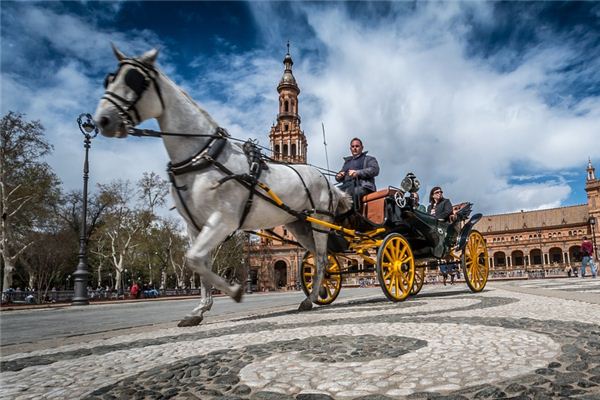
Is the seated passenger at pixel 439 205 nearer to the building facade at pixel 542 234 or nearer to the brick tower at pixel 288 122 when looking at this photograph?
the brick tower at pixel 288 122

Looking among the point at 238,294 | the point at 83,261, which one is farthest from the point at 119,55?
the point at 83,261

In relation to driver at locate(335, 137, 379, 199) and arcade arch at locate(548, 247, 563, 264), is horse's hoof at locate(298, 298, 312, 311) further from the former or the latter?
arcade arch at locate(548, 247, 563, 264)

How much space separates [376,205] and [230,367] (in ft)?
15.3

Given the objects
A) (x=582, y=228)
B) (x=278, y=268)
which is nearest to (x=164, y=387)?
(x=278, y=268)

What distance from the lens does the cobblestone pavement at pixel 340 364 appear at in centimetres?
184

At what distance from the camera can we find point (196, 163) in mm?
4320

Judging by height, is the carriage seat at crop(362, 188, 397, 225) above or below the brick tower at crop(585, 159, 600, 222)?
below

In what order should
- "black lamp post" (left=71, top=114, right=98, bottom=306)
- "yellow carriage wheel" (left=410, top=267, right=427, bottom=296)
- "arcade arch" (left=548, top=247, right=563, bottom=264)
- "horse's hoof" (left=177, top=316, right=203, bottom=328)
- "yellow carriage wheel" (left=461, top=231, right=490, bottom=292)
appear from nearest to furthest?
"horse's hoof" (left=177, top=316, right=203, bottom=328), "yellow carriage wheel" (left=461, top=231, right=490, bottom=292), "yellow carriage wheel" (left=410, top=267, right=427, bottom=296), "black lamp post" (left=71, top=114, right=98, bottom=306), "arcade arch" (left=548, top=247, right=563, bottom=264)

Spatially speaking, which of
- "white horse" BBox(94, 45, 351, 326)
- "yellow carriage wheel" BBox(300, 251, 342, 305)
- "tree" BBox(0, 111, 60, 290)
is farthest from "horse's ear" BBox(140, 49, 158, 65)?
"tree" BBox(0, 111, 60, 290)

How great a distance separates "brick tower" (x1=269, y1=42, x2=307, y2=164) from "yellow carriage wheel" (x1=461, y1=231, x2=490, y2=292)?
195 feet

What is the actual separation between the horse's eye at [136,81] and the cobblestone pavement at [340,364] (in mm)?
2334

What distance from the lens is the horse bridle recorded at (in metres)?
3.94

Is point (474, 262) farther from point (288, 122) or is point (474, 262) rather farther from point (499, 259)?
point (499, 259)

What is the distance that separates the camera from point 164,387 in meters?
2.02
